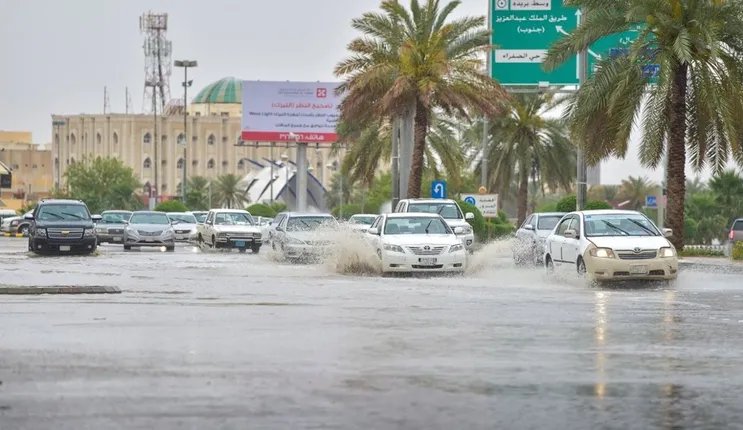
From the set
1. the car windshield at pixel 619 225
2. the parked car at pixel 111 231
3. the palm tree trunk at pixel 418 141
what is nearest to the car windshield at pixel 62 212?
the parked car at pixel 111 231

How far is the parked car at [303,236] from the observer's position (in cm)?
3742

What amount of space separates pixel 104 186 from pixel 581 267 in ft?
421

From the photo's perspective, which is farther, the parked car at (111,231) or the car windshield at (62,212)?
the parked car at (111,231)

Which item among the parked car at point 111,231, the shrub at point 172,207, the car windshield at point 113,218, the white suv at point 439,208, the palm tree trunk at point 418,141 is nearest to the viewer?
the white suv at point 439,208

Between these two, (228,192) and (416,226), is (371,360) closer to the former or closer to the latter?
(416,226)

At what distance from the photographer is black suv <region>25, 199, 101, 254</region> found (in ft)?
140

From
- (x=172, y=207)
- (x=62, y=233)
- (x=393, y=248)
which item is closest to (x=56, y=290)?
(x=393, y=248)

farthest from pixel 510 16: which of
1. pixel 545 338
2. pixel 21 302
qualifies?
pixel 545 338

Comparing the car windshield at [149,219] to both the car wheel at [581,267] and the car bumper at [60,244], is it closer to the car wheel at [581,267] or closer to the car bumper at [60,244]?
the car bumper at [60,244]

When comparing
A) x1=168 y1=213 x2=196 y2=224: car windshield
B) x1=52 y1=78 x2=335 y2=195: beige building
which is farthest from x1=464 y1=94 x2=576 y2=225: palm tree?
x1=52 y1=78 x2=335 y2=195: beige building

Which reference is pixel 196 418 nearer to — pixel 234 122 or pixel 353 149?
pixel 353 149

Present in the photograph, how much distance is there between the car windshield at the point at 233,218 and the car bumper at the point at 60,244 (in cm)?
742

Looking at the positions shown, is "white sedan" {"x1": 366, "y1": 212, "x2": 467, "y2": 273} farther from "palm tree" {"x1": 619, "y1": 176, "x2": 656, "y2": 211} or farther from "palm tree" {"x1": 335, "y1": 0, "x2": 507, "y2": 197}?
"palm tree" {"x1": 619, "y1": 176, "x2": 656, "y2": 211}

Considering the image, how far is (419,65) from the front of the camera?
49.7 meters
